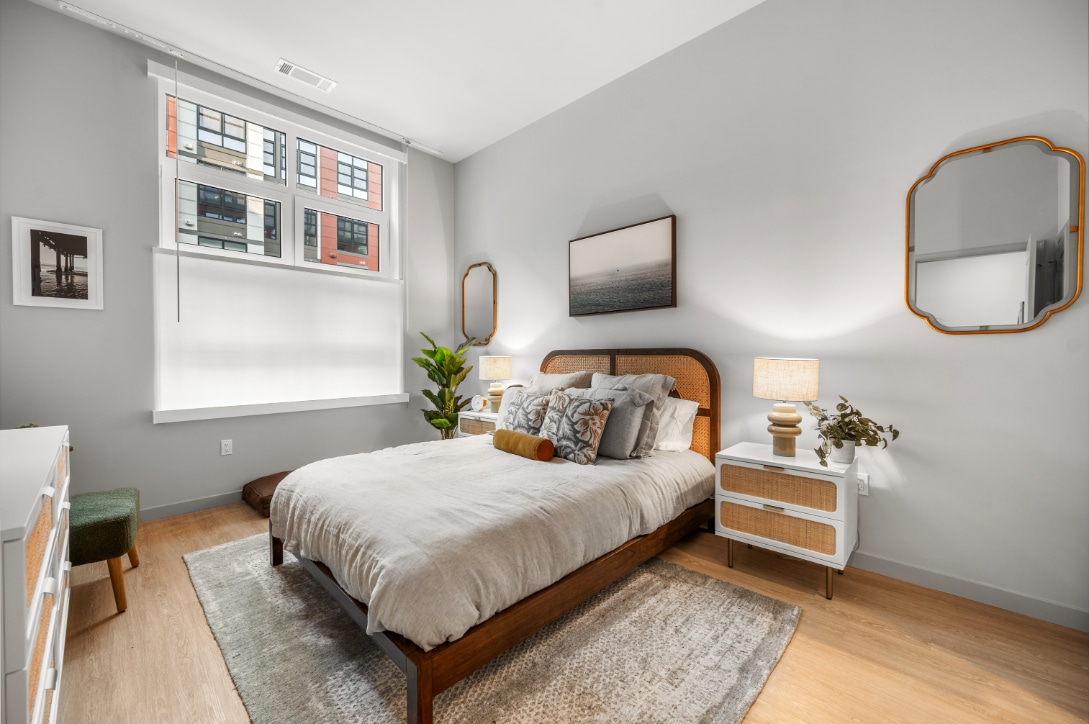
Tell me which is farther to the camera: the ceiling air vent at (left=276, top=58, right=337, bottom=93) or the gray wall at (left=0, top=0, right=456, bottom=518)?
the ceiling air vent at (left=276, top=58, right=337, bottom=93)

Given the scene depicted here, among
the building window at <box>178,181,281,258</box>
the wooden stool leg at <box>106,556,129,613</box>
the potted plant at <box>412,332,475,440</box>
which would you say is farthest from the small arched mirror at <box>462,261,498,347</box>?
the wooden stool leg at <box>106,556,129,613</box>

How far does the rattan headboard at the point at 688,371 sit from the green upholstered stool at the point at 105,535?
277 cm

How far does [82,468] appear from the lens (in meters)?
2.80

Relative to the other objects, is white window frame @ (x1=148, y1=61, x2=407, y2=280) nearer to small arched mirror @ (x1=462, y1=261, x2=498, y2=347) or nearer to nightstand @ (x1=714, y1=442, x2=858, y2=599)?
small arched mirror @ (x1=462, y1=261, x2=498, y2=347)

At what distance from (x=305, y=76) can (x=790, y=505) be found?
4.23 metres

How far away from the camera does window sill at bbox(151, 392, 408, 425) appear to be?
3.10 metres

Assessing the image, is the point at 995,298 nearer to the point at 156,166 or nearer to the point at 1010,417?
the point at 1010,417

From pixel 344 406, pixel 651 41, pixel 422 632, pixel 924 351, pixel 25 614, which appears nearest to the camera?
pixel 25 614

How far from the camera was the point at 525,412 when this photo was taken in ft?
9.25

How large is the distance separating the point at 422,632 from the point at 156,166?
11.7 feet

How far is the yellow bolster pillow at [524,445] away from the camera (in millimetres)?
2447

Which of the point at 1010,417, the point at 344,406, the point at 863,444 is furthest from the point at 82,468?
the point at 1010,417

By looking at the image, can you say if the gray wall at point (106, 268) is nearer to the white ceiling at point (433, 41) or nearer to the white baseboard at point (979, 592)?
the white ceiling at point (433, 41)

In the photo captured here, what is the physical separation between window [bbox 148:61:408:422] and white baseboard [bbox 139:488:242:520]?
605 millimetres
